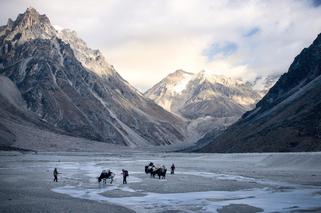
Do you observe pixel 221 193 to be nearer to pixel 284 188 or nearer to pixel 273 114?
pixel 284 188

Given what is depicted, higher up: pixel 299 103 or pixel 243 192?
pixel 299 103

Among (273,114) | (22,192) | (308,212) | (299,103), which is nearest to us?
(308,212)

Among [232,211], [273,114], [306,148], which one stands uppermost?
[273,114]

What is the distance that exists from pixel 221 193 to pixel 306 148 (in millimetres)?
84484

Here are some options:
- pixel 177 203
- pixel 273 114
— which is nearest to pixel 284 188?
pixel 177 203

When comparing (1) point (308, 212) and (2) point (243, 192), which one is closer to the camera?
(1) point (308, 212)

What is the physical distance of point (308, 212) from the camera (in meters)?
25.2

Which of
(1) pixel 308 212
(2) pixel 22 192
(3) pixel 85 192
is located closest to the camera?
(1) pixel 308 212

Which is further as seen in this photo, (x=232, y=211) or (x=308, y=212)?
(x=232, y=211)

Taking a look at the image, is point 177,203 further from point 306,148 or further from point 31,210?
point 306,148

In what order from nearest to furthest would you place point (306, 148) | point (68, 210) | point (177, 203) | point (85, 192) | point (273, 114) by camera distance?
point (68, 210) → point (177, 203) → point (85, 192) → point (306, 148) → point (273, 114)

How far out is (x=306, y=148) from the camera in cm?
11488

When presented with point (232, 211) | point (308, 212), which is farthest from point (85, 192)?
point (308, 212)

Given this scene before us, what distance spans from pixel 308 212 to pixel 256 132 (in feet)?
439
